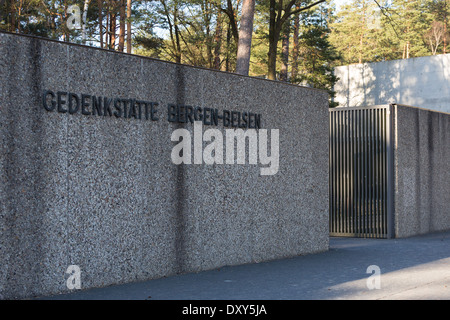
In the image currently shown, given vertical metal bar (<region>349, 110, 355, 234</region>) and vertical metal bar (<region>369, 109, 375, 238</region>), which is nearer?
vertical metal bar (<region>369, 109, 375, 238</region>)

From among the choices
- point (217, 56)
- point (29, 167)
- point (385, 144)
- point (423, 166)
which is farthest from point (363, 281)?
point (217, 56)

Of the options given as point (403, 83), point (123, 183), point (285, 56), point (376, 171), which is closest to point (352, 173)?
point (376, 171)

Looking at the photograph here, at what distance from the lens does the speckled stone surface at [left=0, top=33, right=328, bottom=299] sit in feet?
23.4

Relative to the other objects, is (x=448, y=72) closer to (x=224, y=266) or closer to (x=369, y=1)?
(x=224, y=266)

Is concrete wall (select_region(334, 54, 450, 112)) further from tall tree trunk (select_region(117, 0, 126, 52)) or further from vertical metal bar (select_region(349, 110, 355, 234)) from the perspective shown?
vertical metal bar (select_region(349, 110, 355, 234))

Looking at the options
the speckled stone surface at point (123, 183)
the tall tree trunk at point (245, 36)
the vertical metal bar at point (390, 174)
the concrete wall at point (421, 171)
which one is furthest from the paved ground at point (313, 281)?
the tall tree trunk at point (245, 36)

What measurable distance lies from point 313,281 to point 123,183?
9.61 ft

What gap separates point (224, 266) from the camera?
9.90 meters

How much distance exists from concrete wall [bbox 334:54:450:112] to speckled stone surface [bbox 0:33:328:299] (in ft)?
80.8

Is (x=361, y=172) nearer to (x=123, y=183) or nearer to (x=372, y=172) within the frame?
(x=372, y=172)

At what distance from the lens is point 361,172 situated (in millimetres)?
16016

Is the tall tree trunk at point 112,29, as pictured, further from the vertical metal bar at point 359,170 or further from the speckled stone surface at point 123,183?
the speckled stone surface at point 123,183

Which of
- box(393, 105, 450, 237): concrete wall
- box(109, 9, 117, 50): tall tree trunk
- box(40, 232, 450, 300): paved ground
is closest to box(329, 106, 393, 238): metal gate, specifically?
box(393, 105, 450, 237): concrete wall
